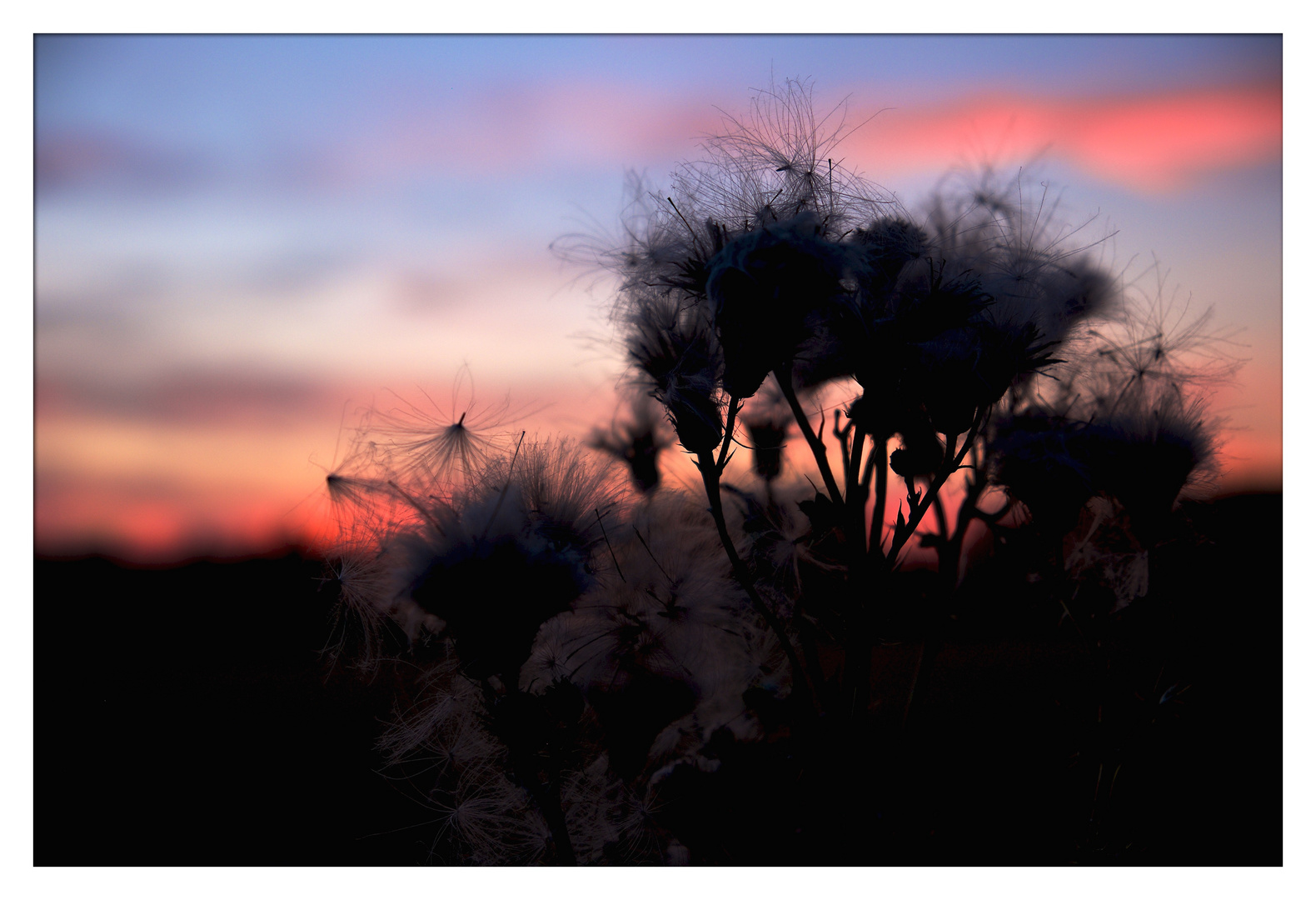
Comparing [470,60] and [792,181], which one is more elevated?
[470,60]

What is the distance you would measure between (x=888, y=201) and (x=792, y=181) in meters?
0.12

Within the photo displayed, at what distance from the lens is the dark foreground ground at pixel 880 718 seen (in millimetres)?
1029

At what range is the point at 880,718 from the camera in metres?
1.11

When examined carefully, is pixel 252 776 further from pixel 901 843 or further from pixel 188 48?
pixel 188 48

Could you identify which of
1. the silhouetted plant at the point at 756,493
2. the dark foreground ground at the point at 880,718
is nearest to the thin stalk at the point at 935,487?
the silhouetted plant at the point at 756,493

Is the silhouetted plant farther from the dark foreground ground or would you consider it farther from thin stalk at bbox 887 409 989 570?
the dark foreground ground

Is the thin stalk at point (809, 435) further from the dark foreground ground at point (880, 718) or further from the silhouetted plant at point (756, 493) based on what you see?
the dark foreground ground at point (880, 718)

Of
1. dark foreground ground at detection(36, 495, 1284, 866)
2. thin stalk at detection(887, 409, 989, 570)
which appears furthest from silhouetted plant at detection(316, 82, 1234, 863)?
dark foreground ground at detection(36, 495, 1284, 866)

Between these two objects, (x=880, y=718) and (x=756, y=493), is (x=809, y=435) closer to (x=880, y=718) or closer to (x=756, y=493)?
(x=756, y=493)

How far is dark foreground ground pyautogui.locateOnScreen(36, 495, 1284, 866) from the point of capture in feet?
3.38

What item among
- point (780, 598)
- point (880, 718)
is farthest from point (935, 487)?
point (880, 718)

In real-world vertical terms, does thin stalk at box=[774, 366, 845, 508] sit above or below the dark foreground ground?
above
